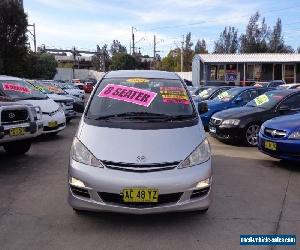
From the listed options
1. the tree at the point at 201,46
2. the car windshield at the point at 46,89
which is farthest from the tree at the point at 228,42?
the car windshield at the point at 46,89

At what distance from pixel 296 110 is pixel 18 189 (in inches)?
270

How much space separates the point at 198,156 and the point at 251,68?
3812cm

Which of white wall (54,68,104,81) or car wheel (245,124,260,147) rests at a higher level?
white wall (54,68,104,81)

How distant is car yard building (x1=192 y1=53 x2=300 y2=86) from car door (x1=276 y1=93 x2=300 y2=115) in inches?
1193

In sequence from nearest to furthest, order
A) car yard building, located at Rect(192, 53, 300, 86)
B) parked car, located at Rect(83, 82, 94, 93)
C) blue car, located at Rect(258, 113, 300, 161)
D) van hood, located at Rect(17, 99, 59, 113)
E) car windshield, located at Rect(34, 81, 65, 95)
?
blue car, located at Rect(258, 113, 300, 161) → van hood, located at Rect(17, 99, 59, 113) → car windshield, located at Rect(34, 81, 65, 95) → car yard building, located at Rect(192, 53, 300, 86) → parked car, located at Rect(83, 82, 94, 93)

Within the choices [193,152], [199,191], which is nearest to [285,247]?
[199,191]

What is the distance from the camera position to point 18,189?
6.71 meters

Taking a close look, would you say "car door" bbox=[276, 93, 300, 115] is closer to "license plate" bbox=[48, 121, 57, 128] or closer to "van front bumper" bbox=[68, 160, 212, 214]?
"license plate" bbox=[48, 121, 57, 128]

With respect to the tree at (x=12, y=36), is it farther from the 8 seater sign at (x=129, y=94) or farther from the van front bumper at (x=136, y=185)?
the van front bumper at (x=136, y=185)

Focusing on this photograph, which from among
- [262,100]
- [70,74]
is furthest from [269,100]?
[70,74]

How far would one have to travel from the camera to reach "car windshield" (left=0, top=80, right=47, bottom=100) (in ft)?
34.3

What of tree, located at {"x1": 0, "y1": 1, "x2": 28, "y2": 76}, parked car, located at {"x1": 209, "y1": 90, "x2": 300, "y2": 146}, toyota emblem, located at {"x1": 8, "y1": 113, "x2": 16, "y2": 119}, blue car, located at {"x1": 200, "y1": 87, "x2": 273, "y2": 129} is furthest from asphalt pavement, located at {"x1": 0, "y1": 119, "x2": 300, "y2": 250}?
tree, located at {"x1": 0, "y1": 1, "x2": 28, "y2": 76}

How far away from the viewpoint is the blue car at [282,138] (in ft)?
25.5

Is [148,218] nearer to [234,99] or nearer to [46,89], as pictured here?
[234,99]
